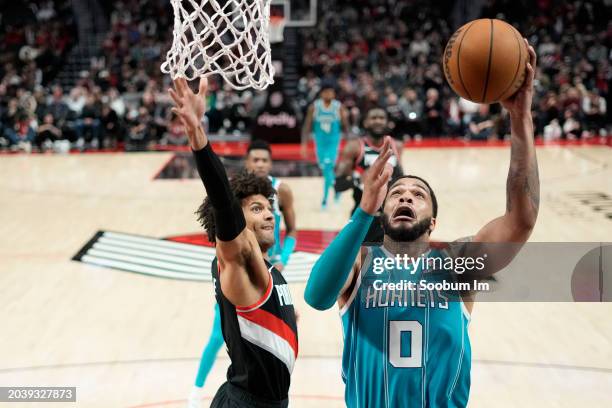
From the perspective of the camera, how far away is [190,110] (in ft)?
9.27

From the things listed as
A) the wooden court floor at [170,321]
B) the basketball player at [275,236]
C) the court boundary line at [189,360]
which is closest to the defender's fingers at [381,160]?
the basketball player at [275,236]

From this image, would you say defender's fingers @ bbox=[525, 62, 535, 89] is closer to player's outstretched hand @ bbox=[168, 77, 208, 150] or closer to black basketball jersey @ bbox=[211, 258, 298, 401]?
player's outstretched hand @ bbox=[168, 77, 208, 150]

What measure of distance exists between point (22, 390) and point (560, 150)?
1419cm

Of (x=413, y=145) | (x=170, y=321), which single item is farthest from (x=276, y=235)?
(x=413, y=145)

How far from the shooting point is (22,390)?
570cm

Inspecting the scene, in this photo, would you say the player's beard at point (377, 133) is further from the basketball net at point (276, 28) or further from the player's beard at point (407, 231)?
the basketball net at point (276, 28)

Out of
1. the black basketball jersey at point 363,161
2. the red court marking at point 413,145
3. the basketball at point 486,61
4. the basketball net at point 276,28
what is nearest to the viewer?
the basketball at point 486,61

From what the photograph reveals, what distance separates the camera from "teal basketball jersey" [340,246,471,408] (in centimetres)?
313

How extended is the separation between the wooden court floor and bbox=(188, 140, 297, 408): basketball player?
0.36m

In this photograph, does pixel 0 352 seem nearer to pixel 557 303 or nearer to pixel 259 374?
pixel 259 374

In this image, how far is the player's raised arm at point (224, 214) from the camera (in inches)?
112

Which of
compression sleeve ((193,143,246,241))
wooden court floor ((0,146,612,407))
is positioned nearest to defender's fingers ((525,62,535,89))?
compression sleeve ((193,143,246,241))

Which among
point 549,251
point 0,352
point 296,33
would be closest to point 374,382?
point 0,352

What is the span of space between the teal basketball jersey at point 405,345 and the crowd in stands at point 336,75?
40.5 feet
